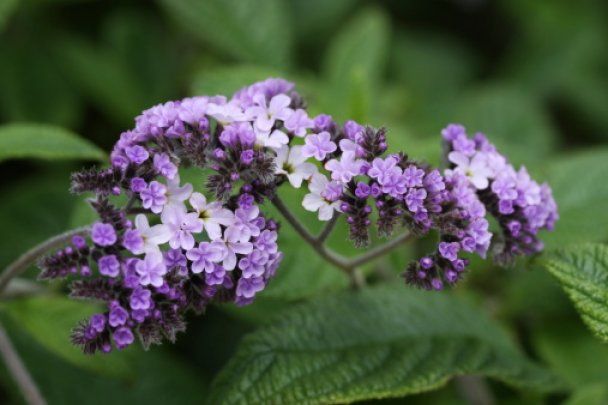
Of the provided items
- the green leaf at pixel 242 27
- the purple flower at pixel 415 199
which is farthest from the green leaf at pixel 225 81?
the purple flower at pixel 415 199

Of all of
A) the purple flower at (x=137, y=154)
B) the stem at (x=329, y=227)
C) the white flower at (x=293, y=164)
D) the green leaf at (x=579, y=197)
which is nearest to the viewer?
the purple flower at (x=137, y=154)

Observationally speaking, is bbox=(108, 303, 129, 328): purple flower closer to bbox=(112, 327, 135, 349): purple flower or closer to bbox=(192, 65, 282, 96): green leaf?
bbox=(112, 327, 135, 349): purple flower

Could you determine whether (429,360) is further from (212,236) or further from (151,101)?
(151,101)

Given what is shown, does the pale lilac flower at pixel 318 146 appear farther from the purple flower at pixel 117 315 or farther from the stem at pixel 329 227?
the purple flower at pixel 117 315

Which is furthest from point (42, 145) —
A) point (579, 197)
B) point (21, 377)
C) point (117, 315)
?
point (579, 197)

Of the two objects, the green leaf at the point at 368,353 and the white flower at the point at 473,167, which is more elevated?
the white flower at the point at 473,167

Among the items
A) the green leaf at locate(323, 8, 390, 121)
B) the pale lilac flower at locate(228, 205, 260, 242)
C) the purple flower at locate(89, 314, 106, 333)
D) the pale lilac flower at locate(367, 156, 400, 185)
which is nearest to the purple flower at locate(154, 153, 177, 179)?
the pale lilac flower at locate(228, 205, 260, 242)
